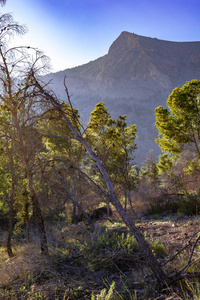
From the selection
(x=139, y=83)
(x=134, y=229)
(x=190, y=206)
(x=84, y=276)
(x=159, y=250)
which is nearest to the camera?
(x=134, y=229)

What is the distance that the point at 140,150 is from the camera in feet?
391

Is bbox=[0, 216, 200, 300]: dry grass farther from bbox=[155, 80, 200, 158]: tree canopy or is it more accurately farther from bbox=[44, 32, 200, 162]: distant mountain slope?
bbox=[44, 32, 200, 162]: distant mountain slope

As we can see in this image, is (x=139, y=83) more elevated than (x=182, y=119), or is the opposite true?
(x=139, y=83)

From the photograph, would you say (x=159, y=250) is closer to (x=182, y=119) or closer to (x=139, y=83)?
(x=182, y=119)

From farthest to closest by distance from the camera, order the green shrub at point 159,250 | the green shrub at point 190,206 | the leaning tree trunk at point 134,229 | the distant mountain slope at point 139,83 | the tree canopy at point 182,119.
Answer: the distant mountain slope at point 139,83, the tree canopy at point 182,119, the green shrub at point 190,206, the green shrub at point 159,250, the leaning tree trunk at point 134,229

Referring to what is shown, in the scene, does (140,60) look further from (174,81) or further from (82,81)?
(82,81)

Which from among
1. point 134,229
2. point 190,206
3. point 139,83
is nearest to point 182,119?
point 190,206

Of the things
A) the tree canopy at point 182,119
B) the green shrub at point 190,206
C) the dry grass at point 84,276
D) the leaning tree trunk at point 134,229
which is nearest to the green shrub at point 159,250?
the dry grass at point 84,276

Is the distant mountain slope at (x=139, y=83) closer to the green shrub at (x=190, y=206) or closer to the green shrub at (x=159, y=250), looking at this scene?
the green shrub at (x=190, y=206)

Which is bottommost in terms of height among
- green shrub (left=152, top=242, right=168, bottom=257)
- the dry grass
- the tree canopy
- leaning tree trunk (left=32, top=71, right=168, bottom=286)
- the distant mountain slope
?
green shrub (left=152, top=242, right=168, bottom=257)

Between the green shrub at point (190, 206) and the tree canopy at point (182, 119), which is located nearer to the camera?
the green shrub at point (190, 206)

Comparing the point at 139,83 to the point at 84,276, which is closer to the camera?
the point at 84,276

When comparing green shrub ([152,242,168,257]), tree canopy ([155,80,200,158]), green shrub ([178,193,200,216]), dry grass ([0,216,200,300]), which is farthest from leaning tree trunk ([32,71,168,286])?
tree canopy ([155,80,200,158])

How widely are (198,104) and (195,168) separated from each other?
198 inches
